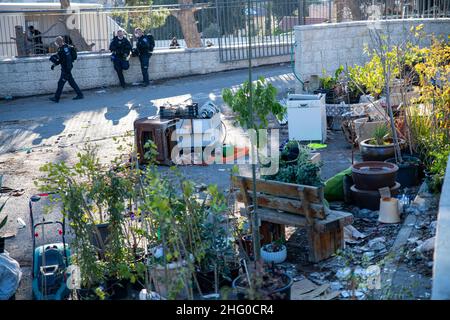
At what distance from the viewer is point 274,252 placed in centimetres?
716

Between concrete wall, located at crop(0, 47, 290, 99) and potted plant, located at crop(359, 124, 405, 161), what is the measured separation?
10.3 m

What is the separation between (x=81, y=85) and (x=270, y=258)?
497 inches

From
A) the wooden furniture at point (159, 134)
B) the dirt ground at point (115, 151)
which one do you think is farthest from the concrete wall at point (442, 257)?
the wooden furniture at point (159, 134)

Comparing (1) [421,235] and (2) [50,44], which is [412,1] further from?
(1) [421,235]

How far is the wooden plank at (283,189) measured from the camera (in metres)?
7.05

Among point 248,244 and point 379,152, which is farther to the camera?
point 379,152

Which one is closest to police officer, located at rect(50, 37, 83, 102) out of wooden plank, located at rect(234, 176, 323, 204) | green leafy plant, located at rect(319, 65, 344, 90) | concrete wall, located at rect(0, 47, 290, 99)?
concrete wall, located at rect(0, 47, 290, 99)

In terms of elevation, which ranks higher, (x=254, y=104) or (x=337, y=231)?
(x=254, y=104)

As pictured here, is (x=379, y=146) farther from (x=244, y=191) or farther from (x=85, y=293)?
(x=85, y=293)

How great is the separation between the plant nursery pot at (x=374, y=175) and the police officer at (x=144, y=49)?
10.7 m

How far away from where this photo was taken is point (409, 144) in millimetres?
9820

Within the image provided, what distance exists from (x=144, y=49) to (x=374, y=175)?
36.5ft

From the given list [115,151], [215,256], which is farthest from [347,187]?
[115,151]
